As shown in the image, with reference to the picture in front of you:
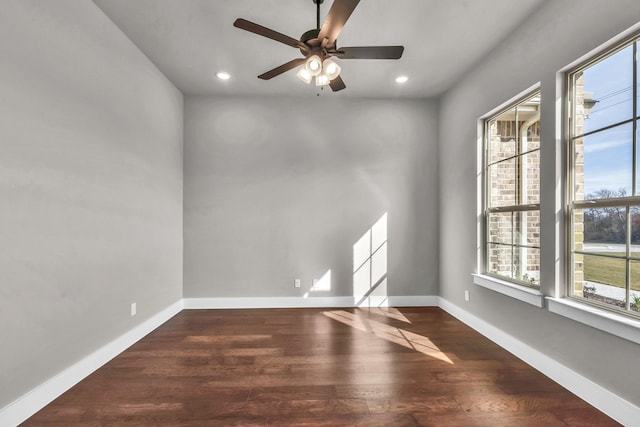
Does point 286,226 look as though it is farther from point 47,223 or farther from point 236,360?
point 47,223

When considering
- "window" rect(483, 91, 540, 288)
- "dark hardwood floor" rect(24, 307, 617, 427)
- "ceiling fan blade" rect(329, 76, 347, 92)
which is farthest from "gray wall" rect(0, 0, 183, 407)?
"window" rect(483, 91, 540, 288)

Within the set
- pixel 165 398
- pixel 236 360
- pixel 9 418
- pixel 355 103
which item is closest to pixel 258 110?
pixel 355 103

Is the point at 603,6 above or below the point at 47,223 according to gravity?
above

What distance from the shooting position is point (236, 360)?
101 inches

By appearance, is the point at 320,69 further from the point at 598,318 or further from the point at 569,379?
the point at 569,379

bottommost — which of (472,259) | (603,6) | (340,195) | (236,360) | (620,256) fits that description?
(236,360)

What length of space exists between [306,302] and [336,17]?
3.38m

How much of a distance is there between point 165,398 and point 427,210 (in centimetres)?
366

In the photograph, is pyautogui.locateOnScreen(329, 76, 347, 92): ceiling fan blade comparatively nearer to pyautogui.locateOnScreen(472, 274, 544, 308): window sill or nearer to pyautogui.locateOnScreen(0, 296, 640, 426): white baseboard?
pyautogui.locateOnScreen(472, 274, 544, 308): window sill

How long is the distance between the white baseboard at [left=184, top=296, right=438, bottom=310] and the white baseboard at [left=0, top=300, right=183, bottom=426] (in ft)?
3.01

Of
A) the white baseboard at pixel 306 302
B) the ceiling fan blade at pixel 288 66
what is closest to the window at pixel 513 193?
the white baseboard at pixel 306 302

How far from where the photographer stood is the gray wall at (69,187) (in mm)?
1731

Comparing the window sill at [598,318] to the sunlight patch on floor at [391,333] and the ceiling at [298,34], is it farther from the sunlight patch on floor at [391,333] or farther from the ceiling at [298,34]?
the ceiling at [298,34]

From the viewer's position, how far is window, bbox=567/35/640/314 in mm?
1799
